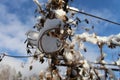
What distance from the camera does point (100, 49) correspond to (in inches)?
127

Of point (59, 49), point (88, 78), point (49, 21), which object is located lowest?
point (88, 78)

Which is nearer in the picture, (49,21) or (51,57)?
(49,21)

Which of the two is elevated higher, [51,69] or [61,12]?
[61,12]

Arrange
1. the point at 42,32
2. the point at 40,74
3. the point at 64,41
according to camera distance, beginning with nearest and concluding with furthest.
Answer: the point at 42,32
the point at 64,41
the point at 40,74

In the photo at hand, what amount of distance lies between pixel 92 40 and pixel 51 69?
1.46ft

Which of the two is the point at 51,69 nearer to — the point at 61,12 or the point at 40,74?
the point at 40,74

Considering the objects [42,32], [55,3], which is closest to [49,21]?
[42,32]

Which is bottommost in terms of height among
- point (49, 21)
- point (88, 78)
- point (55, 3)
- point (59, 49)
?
point (88, 78)

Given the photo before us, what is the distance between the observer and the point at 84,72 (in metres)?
3.13

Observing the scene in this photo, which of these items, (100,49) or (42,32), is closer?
(42,32)

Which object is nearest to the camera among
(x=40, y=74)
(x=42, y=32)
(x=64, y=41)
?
(x=42, y=32)

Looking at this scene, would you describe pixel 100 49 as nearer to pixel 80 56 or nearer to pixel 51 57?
pixel 80 56

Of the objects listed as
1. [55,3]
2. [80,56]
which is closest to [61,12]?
[55,3]

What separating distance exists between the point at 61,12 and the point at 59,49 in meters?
0.34
